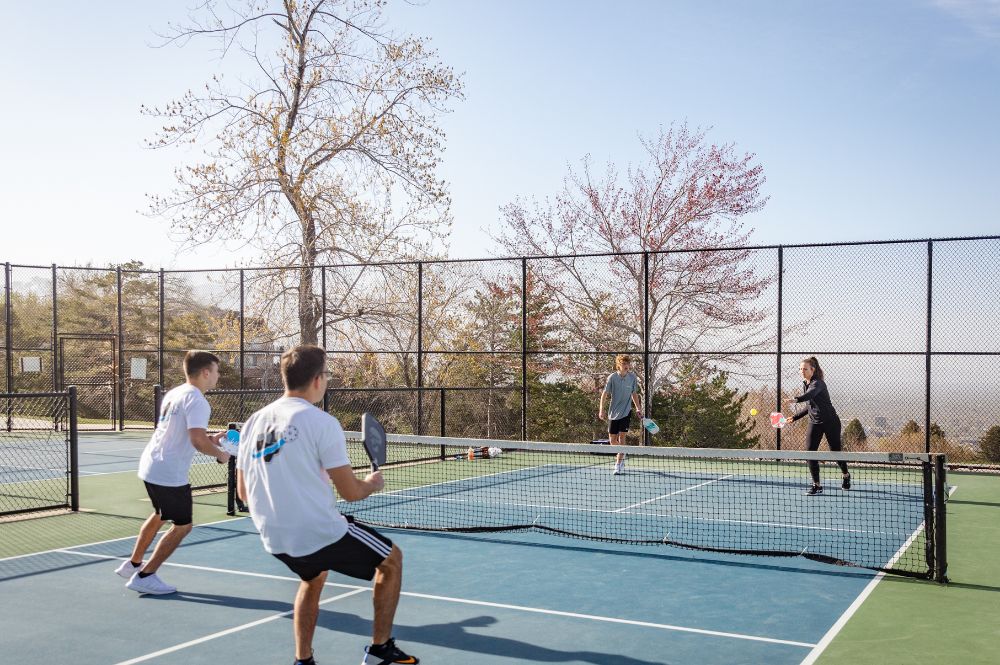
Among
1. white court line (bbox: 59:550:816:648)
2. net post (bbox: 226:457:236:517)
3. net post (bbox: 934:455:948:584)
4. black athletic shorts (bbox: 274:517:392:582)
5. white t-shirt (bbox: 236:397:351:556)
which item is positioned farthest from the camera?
net post (bbox: 226:457:236:517)

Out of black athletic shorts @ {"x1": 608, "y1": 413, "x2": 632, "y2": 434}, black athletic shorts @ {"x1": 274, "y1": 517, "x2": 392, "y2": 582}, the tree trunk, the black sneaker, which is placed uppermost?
the tree trunk

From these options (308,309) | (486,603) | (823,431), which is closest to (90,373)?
(308,309)

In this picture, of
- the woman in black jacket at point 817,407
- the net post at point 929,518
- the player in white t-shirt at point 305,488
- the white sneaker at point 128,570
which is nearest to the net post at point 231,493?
the white sneaker at point 128,570

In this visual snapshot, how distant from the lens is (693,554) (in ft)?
28.2

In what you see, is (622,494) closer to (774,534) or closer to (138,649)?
(774,534)

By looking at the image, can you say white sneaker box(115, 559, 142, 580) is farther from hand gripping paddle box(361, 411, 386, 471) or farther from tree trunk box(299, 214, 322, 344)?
tree trunk box(299, 214, 322, 344)

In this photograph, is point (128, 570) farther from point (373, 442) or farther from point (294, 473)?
point (373, 442)

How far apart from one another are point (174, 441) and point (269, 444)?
2812 mm

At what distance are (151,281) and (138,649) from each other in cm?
2970

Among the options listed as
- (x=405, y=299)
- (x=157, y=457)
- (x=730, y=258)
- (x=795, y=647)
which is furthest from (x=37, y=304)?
(x=795, y=647)

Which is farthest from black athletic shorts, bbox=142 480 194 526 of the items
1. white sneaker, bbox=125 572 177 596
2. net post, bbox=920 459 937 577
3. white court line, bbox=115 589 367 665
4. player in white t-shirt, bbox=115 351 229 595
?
net post, bbox=920 459 937 577

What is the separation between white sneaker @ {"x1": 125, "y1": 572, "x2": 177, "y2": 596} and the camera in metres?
7.00

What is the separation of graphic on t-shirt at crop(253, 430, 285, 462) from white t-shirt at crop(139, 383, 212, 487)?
2544 millimetres

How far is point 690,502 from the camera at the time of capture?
11.7 metres
